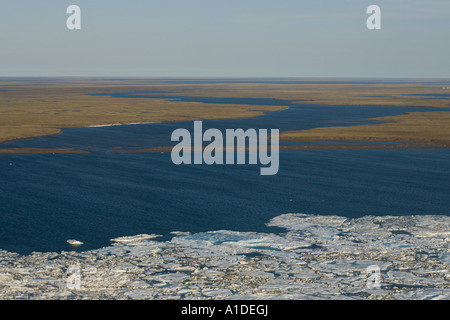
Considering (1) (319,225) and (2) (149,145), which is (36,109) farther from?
(1) (319,225)

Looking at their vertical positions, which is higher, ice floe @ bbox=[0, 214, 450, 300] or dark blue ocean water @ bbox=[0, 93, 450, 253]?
dark blue ocean water @ bbox=[0, 93, 450, 253]

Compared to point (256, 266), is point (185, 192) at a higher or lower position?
higher

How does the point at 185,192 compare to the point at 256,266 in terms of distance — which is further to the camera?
the point at 185,192

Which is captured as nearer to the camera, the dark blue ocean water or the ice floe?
the ice floe

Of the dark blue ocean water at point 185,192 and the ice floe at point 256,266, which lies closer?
the ice floe at point 256,266

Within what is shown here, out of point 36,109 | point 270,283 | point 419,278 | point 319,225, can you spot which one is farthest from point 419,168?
point 36,109

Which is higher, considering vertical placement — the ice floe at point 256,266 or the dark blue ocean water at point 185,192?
the dark blue ocean water at point 185,192
